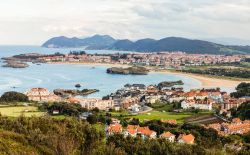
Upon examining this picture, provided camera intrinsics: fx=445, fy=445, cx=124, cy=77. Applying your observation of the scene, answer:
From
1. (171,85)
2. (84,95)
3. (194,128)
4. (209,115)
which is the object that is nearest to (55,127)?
(194,128)

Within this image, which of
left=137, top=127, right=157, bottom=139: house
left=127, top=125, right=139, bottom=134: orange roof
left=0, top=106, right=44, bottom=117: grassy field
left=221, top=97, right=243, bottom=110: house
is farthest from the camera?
left=221, top=97, right=243, bottom=110: house

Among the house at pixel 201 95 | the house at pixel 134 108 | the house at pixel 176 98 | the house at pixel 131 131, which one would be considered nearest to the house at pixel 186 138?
the house at pixel 131 131

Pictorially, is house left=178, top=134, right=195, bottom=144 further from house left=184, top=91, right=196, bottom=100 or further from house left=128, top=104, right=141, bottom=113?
house left=184, top=91, right=196, bottom=100

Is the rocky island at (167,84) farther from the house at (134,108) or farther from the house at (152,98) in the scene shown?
the house at (134,108)

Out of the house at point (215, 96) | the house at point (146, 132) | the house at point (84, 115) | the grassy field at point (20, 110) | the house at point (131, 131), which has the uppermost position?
the house at point (131, 131)

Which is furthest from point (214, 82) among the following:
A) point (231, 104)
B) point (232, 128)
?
point (232, 128)

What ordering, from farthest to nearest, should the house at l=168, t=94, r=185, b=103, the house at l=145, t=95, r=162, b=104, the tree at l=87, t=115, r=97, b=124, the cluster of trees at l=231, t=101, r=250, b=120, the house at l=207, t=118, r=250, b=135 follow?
the house at l=145, t=95, r=162, b=104 < the house at l=168, t=94, r=185, b=103 < the cluster of trees at l=231, t=101, r=250, b=120 < the tree at l=87, t=115, r=97, b=124 < the house at l=207, t=118, r=250, b=135

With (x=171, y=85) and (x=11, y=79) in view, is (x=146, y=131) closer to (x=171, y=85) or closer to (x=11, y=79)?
(x=171, y=85)

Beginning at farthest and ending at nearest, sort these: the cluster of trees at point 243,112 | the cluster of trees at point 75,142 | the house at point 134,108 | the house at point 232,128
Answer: the house at point 134,108
the cluster of trees at point 243,112
the house at point 232,128
the cluster of trees at point 75,142

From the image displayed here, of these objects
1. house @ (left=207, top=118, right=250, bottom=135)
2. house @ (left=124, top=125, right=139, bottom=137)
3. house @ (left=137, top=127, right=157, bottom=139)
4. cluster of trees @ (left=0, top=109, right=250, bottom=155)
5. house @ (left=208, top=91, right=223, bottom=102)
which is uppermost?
cluster of trees @ (left=0, top=109, right=250, bottom=155)

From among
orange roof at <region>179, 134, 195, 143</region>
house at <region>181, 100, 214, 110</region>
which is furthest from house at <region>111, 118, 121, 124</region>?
house at <region>181, 100, 214, 110</region>

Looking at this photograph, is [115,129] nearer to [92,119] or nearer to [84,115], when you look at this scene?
[92,119]
